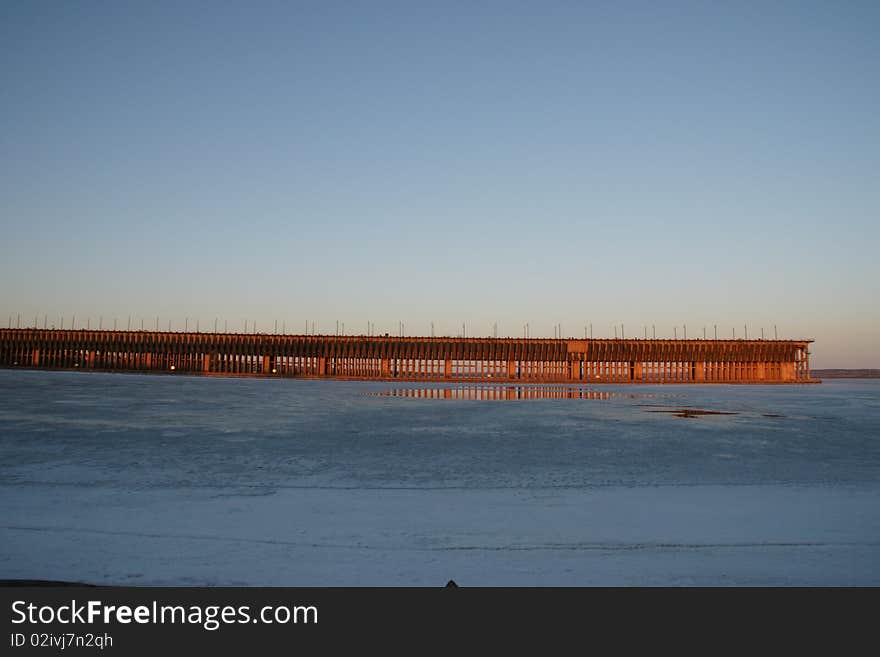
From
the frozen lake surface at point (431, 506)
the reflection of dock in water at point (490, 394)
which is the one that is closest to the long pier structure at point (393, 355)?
the reflection of dock in water at point (490, 394)

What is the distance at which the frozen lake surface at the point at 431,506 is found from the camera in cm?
537

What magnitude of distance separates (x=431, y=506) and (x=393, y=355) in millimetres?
64280

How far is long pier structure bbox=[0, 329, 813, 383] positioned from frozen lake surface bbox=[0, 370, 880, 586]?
55666mm

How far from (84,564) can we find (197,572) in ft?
3.38

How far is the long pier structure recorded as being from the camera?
233 ft

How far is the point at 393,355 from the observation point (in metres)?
71.8

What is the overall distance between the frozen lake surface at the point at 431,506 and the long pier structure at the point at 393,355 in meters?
55.7

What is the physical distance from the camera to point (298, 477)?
9.52 metres

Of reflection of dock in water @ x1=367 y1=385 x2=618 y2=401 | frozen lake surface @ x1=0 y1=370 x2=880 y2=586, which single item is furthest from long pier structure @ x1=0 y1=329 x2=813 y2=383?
frozen lake surface @ x1=0 y1=370 x2=880 y2=586

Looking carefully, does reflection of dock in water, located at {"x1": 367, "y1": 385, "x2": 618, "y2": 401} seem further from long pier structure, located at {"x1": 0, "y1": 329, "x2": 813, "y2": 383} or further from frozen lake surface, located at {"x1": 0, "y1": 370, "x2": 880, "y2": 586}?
long pier structure, located at {"x1": 0, "y1": 329, "x2": 813, "y2": 383}

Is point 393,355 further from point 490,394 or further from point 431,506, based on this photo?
point 431,506

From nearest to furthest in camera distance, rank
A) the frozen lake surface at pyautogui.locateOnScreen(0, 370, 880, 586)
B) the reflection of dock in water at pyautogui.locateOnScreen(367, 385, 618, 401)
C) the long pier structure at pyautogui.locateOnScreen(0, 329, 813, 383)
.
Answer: the frozen lake surface at pyautogui.locateOnScreen(0, 370, 880, 586), the reflection of dock in water at pyautogui.locateOnScreen(367, 385, 618, 401), the long pier structure at pyautogui.locateOnScreen(0, 329, 813, 383)
